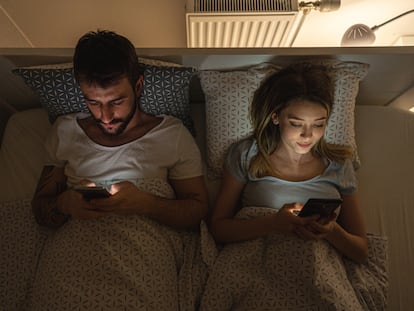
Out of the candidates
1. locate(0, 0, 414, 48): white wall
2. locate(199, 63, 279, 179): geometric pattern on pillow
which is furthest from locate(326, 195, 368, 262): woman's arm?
locate(0, 0, 414, 48): white wall

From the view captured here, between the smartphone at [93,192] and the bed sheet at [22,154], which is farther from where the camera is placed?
the bed sheet at [22,154]

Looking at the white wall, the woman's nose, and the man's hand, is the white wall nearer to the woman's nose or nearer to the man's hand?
the woman's nose

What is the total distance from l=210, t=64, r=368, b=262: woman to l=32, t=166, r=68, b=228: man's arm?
0.47 m

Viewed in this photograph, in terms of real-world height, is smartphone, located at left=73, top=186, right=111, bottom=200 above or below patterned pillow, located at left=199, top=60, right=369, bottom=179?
below

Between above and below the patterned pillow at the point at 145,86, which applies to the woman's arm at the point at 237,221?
below

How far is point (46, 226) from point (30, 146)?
0.35 meters

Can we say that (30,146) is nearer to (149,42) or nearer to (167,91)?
(167,91)

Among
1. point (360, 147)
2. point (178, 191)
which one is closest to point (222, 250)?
point (178, 191)

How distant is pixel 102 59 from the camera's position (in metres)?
0.99

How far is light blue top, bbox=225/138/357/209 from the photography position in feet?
3.56

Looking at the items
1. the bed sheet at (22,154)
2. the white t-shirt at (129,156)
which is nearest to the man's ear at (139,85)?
the white t-shirt at (129,156)

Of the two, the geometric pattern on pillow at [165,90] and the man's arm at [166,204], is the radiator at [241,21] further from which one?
the man's arm at [166,204]

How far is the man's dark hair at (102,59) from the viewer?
98 cm

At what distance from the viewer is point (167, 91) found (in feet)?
3.84
